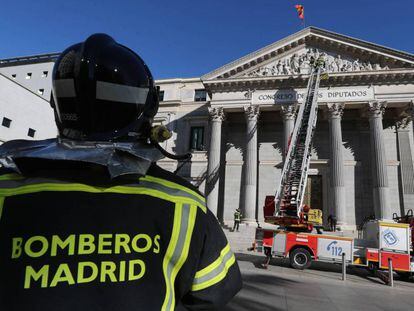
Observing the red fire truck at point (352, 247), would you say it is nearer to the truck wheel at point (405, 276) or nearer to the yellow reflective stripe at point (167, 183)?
the truck wheel at point (405, 276)

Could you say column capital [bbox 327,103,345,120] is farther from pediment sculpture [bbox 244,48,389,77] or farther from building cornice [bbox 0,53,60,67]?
building cornice [bbox 0,53,60,67]

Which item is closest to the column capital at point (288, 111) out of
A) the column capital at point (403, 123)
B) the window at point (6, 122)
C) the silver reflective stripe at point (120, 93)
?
the column capital at point (403, 123)

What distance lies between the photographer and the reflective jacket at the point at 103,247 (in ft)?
3.18

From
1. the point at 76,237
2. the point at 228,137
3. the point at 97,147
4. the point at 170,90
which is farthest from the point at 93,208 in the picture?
the point at 170,90

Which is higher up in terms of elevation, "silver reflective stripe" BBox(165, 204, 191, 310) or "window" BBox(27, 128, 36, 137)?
"window" BBox(27, 128, 36, 137)

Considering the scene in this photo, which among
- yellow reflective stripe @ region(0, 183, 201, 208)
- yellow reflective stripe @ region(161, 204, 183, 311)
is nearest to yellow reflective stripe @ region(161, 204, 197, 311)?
yellow reflective stripe @ region(161, 204, 183, 311)

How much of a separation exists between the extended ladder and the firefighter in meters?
13.4

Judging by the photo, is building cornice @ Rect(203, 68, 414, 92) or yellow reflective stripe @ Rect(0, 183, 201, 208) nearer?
yellow reflective stripe @ Rect(0, 183, 201, 208)

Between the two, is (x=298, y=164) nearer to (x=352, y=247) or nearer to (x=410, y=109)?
(x=352, y=247)

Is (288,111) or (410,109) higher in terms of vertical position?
(410,109)

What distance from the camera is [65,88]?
1.25m

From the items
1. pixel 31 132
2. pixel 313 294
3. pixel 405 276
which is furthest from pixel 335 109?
pixel 31 132

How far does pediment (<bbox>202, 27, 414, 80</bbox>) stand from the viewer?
23891mm

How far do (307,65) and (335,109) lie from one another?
4367 mm
